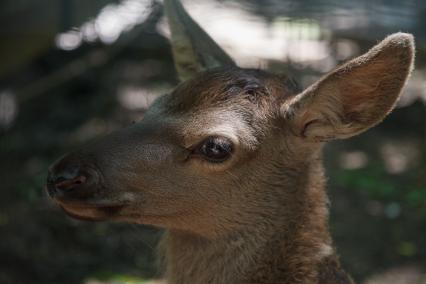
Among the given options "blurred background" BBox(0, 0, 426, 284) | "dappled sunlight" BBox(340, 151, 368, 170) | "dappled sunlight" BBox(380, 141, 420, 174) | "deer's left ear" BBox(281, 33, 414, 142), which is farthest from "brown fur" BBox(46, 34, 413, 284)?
"dappled sunlight" BBox(380, 141, 420, 174)

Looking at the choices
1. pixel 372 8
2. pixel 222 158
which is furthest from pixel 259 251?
pixel 372 8

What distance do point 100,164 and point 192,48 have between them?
4.41 feet

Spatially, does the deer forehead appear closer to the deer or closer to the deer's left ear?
the deer

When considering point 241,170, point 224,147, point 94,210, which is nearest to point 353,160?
point 241,170

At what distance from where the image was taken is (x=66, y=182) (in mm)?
4398

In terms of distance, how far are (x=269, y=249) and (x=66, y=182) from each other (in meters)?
1.24

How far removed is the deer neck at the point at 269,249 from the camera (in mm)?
4902

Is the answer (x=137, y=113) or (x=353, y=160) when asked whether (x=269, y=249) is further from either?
(x=137, y=113)

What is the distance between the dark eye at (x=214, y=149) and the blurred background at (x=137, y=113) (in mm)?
1680

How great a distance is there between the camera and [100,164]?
4535mm

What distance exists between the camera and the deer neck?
16.1ft

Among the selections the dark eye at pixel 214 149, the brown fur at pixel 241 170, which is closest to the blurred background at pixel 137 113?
the brown fur at pixel 241 170

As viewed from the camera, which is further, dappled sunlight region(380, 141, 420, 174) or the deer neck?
dappled sunlight region(380, 141, 420, 174)

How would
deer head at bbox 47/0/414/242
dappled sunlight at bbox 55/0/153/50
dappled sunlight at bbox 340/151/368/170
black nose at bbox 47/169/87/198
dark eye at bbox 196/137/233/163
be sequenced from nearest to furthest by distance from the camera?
black nose at bbox 47/169/87/198
deer head at bbox 47/0/414/242
dark eye at bbox 196/137/233/163
dappled sunlight at bbox 55/0/153/50
dappled sunlight at bbox 340/151/368/170
